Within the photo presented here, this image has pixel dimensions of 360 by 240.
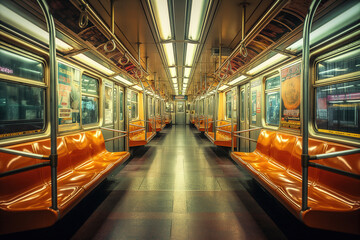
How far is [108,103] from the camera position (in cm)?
501

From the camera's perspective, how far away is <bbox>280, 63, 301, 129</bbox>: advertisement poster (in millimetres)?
3041

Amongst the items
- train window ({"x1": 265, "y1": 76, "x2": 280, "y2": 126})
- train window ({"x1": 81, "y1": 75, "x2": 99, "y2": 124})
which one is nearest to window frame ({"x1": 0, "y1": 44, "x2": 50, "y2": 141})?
train window ({"x1": 81, "y1": 75, "x2": 99, "y2": 124})

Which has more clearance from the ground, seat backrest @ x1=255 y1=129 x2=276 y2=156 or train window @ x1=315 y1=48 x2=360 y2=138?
train window @ x1=315 y1=48 x2=360 y2=138

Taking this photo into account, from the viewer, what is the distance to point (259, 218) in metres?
2.15

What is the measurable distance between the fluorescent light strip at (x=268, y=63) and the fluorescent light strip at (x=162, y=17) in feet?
6.89

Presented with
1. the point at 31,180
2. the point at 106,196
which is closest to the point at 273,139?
the point at 106,196

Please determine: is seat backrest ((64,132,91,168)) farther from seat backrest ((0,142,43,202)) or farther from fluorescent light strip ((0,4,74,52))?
fluorescent light strip ((0,4,74,52))

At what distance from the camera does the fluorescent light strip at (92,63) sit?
3.17 meters

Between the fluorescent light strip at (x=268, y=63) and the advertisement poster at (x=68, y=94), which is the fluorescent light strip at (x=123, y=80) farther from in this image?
the fluorescent light strip at (x=268, y=63)

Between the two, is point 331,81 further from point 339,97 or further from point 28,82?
point 28,82

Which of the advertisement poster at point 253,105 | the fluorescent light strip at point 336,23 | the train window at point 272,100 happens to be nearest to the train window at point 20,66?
the fluorescent light strip at point 336,23

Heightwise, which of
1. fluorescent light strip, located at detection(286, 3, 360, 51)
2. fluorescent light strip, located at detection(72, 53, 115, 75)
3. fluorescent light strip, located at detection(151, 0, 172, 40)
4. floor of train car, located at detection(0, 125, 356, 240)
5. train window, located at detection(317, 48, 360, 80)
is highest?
fluorescent light strip, located at detection(151, 0, 172, 40)

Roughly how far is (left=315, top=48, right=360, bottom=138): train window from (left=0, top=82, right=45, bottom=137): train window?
402 centimetres

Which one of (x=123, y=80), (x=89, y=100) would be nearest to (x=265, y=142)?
(x=89, y=100)
